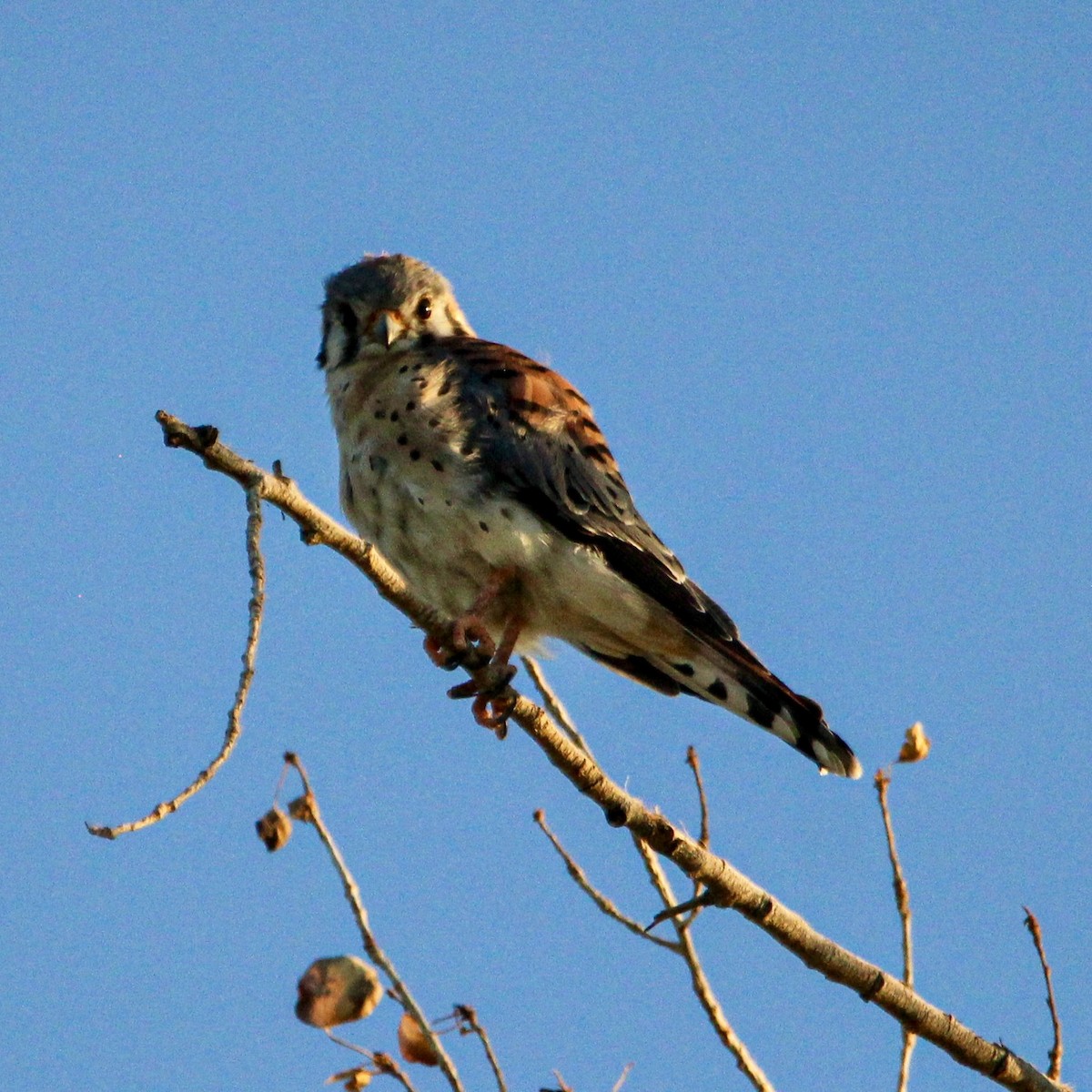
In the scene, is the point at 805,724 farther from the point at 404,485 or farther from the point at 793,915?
the point at 404,485

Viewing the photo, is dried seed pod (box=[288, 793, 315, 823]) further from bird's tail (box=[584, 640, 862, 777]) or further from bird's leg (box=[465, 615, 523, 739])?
bird's tail (box=[584, 640, 862, 777])

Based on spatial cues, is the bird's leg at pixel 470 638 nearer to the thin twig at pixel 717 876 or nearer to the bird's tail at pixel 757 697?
the thin twig at pixel 717 876

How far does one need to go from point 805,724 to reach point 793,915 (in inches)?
39.6

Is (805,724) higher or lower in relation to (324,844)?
higher

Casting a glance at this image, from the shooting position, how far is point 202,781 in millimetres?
2654

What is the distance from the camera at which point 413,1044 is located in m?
3.21

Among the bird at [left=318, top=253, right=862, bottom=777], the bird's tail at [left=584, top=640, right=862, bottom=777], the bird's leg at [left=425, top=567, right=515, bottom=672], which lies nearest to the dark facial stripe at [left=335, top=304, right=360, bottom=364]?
the bird at [left=318, top=253, right=862, bottom=777]

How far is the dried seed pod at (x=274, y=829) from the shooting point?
139 inches

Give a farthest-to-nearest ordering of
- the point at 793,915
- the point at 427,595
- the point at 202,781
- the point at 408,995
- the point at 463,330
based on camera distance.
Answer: the point at 463,330 < the point at 427,595 < the point at 793,915 < the point at 408,995 < the point at 202,781

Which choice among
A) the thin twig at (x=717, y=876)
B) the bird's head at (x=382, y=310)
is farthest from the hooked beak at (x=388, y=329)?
the thin twig at (x=717, y=876)

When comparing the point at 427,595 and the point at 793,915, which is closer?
the point at 793,915

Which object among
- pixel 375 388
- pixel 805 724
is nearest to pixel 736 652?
pixel 805 724

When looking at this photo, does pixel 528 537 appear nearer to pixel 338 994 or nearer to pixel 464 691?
pixel 464 691

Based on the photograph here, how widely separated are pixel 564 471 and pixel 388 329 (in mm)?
972
